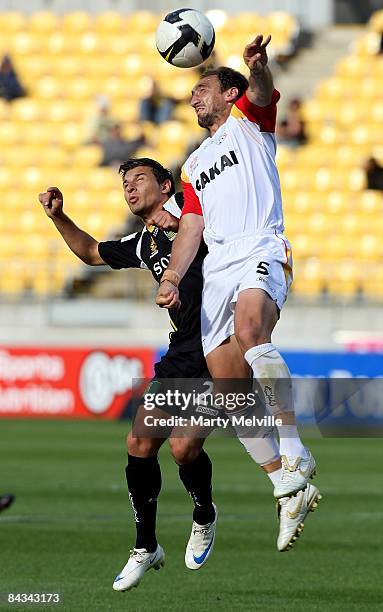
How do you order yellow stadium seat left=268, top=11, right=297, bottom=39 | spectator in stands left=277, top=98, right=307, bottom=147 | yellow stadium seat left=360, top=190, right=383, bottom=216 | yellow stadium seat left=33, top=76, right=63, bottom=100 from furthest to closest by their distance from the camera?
1. yellow stadium seat left=268, top=11, right=297, bottom=39
2. yellow stadium seat left=33, top=76, right=63, bottom=100
3. spectator in stands left=277, top=98, right=307, bottom=147
4. yellow stadium seat left=360, top=190, right=383, bottom=216

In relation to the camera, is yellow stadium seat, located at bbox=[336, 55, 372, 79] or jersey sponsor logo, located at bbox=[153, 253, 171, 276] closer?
jersey sponsor logo, located at bbox=[153, 253, 171, 276]

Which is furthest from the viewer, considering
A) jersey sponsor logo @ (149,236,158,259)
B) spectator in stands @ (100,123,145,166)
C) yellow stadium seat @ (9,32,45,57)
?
yellow stadium seat @ (9,32,45,57)

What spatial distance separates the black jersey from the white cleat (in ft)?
3.82

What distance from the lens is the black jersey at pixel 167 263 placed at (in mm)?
7891

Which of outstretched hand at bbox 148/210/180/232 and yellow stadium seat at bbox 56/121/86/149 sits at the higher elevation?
yellow stadium seat at bbox 56/121/86/149

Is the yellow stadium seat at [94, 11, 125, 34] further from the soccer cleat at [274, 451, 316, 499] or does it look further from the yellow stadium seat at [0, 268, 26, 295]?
the soccer cleat at [274, 451, 316, 499]

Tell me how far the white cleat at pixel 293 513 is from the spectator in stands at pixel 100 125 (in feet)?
56.9

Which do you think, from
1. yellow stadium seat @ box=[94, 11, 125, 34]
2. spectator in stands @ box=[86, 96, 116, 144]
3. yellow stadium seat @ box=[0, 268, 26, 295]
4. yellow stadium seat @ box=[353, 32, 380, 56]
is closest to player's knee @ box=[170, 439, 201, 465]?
yellow stadium seat @ box=[0, 268, 26, 295]

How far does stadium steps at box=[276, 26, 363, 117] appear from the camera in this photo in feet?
84.3

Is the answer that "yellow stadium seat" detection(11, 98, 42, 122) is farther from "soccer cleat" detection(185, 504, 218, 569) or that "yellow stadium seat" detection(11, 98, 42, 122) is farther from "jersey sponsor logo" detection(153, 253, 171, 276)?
"soccer cleat" detection(185, 504, 218, 569)

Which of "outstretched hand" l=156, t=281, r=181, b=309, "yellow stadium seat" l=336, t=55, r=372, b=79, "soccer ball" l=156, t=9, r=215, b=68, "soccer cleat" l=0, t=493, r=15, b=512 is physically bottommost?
"soccer cleat" l=0, t=493, r=15, b=512

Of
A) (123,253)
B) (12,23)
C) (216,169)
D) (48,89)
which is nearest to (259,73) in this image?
(216,169)

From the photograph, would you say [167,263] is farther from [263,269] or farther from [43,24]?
[43,24]

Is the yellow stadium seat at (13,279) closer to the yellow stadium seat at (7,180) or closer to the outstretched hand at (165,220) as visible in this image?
the yellow stadium seat at (7,180)
